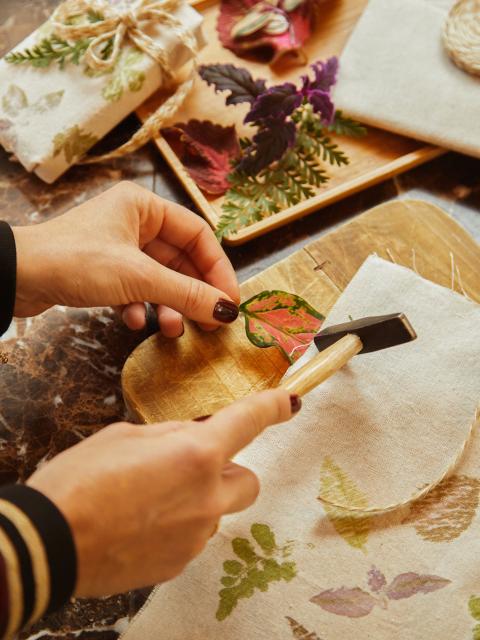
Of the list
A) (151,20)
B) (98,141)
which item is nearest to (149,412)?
(98,141)

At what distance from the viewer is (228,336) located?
2.99 feet

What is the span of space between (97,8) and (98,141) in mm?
227

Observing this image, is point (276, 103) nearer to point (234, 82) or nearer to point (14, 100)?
point (234, 82)

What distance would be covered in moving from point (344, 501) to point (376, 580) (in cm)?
10

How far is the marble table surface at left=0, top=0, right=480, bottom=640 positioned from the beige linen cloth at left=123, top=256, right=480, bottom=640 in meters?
0.17

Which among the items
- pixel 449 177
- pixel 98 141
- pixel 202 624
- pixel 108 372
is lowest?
pixel 202 624

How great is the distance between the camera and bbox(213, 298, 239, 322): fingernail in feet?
2.82

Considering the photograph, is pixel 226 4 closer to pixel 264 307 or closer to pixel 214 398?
pixel 264 307

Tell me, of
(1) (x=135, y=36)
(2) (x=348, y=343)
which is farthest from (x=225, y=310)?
(1) (x=135, y=36)

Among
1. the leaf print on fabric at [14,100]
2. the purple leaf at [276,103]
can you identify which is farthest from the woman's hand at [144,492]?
the leaf print on fabric at [14,100]

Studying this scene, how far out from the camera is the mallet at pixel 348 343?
2.42 feet

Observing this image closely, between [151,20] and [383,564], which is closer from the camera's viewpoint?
[383,564]

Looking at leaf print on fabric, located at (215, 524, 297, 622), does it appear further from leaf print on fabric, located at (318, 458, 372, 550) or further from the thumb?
the thumb

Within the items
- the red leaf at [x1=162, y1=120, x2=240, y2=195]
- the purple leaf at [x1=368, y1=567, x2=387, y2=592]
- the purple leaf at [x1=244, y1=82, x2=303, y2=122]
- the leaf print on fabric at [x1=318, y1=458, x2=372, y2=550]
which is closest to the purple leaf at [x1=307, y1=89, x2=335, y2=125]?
the purple leaf at [x1=244, y1=82, x2=303, y2=122]
